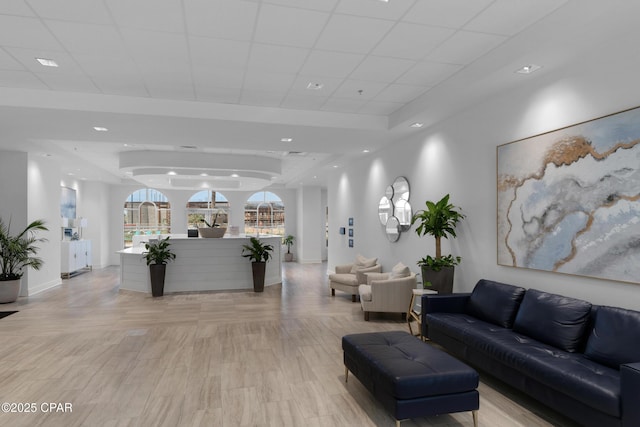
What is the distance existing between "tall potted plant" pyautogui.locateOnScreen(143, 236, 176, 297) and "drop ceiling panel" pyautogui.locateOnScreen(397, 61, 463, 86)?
6.07m

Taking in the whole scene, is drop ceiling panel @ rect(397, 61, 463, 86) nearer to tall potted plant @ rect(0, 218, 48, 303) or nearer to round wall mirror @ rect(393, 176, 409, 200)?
round wall mirror @ rect(393, 176, 409, 200)

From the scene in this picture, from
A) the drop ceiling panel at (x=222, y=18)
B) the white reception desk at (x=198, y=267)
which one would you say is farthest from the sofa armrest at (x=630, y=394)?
the white reception desk at (x=198, y=267)

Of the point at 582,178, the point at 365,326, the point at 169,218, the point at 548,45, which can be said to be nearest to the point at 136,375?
the point at 365,326

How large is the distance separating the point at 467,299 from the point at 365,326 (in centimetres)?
176

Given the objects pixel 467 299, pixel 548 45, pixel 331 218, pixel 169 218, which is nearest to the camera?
pixel 548 45

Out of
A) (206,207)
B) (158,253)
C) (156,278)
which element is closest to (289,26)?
(158,253)

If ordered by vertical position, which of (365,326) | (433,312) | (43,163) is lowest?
(365,326)

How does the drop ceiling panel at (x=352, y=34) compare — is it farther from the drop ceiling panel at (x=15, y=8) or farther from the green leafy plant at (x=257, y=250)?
the green leafy plant at (x=257, y=250)

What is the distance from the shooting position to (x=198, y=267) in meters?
8.91

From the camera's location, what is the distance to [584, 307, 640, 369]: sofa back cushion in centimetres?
279

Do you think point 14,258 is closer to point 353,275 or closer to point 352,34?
point 353,275

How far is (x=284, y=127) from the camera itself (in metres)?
5.94

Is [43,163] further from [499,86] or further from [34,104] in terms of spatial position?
[499,86]

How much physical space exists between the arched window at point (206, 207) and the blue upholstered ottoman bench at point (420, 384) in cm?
1249
